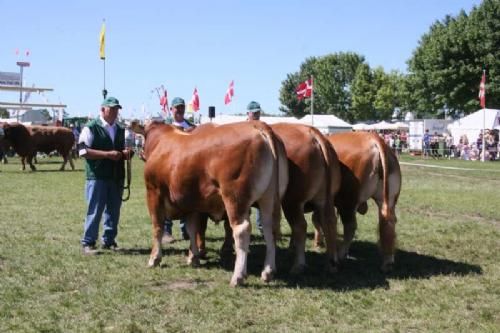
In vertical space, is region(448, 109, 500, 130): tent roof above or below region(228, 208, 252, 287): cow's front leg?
above

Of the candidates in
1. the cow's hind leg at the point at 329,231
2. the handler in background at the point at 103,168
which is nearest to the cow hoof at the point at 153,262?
the handler in background at the point at 103,168

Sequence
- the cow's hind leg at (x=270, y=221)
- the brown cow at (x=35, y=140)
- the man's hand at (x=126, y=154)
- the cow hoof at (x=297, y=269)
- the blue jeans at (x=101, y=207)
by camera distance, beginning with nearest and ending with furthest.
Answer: the cow's hind leg at (x=270, y=221)
the cow hoof at (x=297, y=269)
the blue jeans at (x=101, y=207)
the man's hand at (x=126, y=154)
the brown cow at (x=35, y=140)

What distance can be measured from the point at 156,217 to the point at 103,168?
1497mm

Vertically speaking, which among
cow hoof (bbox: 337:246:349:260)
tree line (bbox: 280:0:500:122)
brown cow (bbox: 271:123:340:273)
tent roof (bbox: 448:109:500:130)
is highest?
tree line (bbox: 280:0:500:122)

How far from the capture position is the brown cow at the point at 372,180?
7.44 meters

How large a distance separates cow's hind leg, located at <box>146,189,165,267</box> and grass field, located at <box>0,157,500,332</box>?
18 centimetres

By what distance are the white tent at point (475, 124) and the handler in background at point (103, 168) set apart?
33.8m

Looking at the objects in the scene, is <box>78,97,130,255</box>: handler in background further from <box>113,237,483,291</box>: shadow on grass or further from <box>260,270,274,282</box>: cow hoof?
<box>260,270,274,282</box>: cow hoof

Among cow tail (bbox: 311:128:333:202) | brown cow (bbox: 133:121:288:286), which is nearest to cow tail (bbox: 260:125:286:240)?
brown cow (bbox: 133:121:288:286)

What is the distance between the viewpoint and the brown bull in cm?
744

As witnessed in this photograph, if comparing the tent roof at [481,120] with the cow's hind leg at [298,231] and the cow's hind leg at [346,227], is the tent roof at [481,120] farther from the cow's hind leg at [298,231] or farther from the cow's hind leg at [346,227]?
the cow's hind leg at [298,231]

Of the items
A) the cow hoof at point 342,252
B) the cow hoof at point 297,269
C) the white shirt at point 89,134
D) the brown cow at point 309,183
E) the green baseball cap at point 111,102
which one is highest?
the green baseball cap at point 111,102

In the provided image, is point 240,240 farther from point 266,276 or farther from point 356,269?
point 356,269

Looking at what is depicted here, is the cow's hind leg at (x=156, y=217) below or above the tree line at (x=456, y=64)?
below
